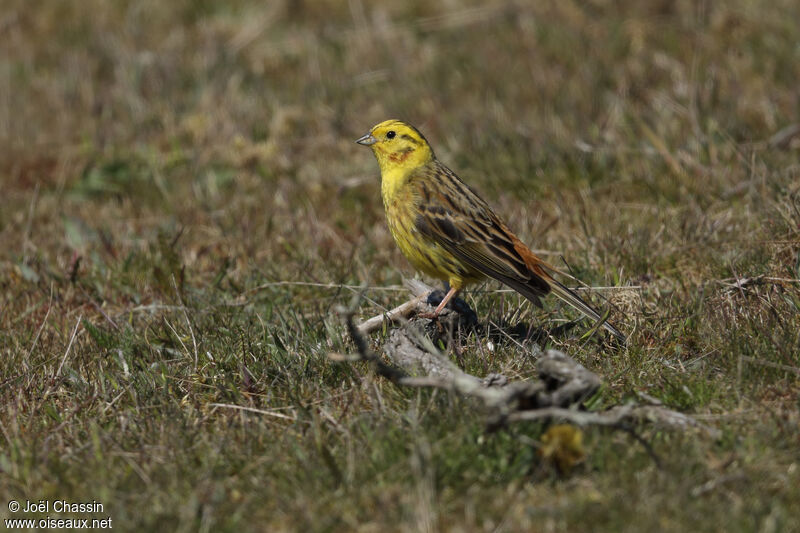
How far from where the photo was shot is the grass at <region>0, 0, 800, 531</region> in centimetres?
359

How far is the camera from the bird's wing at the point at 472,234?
498 centimetres

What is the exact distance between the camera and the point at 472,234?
5277 millimetres

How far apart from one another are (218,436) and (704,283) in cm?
271

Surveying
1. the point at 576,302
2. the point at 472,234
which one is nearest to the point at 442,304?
the point at 472,234

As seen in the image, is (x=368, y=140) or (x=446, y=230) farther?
(x=368, y=140)

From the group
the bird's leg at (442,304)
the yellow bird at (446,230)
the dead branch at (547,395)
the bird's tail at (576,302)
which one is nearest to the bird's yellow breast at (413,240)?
the yellow bird at (446,230)

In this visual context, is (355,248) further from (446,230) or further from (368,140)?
(446,230)

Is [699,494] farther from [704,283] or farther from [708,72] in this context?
[708,72]

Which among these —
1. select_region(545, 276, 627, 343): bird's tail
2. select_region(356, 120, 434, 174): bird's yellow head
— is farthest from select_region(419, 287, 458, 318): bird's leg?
select_region(356, 120, 434, 174): bird's yellow head

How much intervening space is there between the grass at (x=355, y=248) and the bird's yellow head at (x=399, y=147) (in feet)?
2.21

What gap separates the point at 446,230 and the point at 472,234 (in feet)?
0.49

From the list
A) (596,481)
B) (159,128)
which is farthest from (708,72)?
(596,481)

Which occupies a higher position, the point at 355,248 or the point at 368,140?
the point at 368,140

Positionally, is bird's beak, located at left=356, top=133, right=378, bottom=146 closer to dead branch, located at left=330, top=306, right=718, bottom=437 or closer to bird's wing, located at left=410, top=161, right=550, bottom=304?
bird's wing, located at left=410, top=161, right=550, bottom=304
